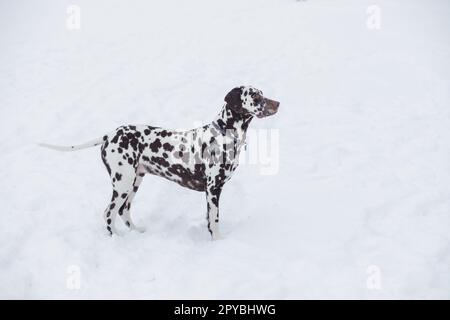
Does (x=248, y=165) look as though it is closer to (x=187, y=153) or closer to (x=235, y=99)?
(x=187, y=153)

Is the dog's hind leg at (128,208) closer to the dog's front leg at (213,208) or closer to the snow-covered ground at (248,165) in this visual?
the snow-covered ground at (248,165)

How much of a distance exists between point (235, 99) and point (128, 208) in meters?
2.49

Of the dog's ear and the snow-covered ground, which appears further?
the dog's ear

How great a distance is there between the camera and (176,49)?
13250 millimetres

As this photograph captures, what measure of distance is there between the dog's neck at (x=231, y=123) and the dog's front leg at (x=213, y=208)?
838 millimetres

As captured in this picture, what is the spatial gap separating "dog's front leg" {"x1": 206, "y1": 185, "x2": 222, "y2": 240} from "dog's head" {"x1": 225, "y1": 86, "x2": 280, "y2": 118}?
122 cm

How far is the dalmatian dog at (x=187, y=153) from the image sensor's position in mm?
5926

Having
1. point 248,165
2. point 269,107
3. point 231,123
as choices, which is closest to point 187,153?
point 231,123

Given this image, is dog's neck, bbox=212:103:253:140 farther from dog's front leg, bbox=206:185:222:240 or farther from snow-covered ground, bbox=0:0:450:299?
snow-covered ground, bbox=0:0:450:299

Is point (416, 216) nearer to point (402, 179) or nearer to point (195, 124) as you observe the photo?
point (402, 179)

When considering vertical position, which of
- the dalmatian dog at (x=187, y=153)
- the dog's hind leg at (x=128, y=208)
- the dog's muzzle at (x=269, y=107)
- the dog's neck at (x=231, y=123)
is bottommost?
the dog's hind leg at (x=128, y=208)

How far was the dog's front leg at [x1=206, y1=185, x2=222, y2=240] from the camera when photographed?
601cm

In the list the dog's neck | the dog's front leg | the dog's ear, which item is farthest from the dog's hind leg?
the dog's ear

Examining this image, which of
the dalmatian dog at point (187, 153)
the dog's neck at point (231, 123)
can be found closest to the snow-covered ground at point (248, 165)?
the dalmatian dog at point (187, 153)
